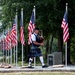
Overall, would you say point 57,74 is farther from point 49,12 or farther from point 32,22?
point 49,12

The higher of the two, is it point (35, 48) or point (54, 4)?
point (54, 4)

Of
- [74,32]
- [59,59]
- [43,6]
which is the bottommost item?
[59,59]

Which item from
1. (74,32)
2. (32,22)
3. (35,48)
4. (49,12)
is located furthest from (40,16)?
(35,48)

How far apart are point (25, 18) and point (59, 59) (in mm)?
6146

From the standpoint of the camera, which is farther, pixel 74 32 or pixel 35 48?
pixel 74 32

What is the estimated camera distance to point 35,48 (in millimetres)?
18812

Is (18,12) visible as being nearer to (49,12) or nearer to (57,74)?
(49,12)

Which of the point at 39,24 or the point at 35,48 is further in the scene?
the point at 39,24

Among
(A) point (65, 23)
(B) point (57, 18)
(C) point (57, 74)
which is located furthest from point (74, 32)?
(C) point (57, 74)

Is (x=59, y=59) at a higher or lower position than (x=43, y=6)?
lower

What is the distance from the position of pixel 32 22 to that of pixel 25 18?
9.52m

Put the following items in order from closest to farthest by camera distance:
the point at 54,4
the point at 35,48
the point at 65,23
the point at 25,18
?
the point at 35,48
the point at 65,23
the point at 54,4
the point at 25,18

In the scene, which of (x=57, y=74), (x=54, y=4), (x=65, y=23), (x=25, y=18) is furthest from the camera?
(x=25, y=18)

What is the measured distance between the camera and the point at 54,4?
29.1 meters
